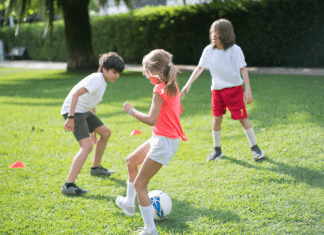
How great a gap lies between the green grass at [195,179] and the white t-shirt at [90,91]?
944mm

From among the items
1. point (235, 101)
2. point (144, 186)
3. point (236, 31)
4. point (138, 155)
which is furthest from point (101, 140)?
point (236, 31)

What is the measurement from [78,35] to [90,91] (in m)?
13.6

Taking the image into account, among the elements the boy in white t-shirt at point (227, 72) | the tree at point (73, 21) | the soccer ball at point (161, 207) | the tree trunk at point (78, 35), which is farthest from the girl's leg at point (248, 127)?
the tree trunk at point (78, 35)

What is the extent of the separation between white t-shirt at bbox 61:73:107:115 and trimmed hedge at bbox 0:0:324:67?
11.3 meters

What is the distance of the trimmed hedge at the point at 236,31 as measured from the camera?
1273cm

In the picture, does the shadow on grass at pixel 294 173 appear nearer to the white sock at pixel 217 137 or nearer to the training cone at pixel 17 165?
the white sock at pixel 217 137

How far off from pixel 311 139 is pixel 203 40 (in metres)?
12.5

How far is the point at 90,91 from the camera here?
11.5 feet

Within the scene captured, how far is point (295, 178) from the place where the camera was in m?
3.65

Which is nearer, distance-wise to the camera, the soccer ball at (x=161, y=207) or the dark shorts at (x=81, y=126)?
the soccer ball at (x=161, y=207)

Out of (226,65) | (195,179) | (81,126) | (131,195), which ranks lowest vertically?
(195,179)

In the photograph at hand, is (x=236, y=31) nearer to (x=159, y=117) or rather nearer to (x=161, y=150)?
(x=159, y=117)

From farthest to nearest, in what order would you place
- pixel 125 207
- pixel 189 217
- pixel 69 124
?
1. pixel 69 124
2. pixel 125 207
3. pixel 189 217

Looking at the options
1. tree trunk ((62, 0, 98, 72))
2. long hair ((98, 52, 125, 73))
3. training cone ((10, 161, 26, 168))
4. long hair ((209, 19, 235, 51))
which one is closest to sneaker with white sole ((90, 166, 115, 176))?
training cone ((10, 161, 26, 168))
